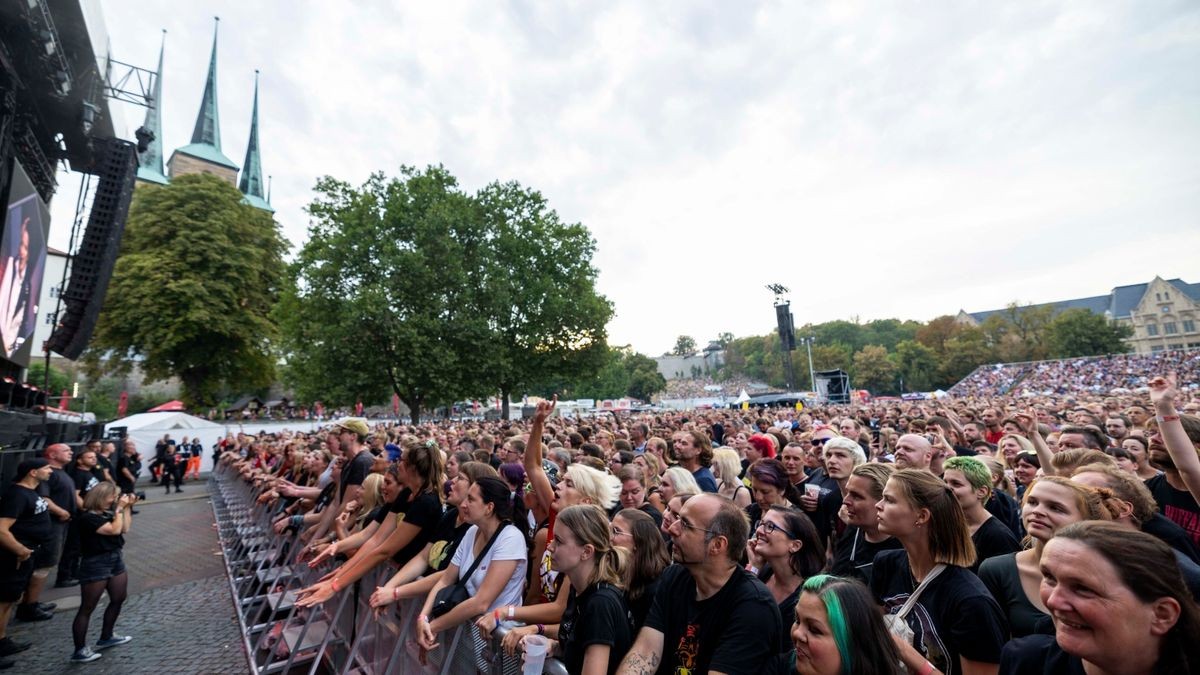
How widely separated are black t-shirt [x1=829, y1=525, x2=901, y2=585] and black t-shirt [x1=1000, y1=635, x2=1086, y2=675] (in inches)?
51.6

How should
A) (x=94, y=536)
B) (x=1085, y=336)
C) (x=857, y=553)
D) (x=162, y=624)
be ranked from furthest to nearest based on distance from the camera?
(x=1085, y=336), (x=162, y=624), (x=94, y=536), (x=857, y=553)

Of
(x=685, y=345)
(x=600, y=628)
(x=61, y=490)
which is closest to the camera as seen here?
(x=600, y=628)

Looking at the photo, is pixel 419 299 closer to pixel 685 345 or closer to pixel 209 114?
pixel 209 114

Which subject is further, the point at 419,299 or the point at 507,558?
the point at 419,299

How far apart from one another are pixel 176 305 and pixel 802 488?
30099 millimetres

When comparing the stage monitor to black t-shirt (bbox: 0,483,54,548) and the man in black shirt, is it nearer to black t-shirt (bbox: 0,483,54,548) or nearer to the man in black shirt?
the man in black shirt

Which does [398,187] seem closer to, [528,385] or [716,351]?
[528,385]

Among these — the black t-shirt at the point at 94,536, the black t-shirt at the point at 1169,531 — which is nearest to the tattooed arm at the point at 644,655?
the black t-shirt at the point at 1169,531

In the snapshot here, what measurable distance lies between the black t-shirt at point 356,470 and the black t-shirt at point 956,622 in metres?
5.01

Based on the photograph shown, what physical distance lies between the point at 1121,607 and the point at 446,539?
350cm

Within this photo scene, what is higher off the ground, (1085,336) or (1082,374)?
(1085,336)

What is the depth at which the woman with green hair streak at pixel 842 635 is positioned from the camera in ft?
5.42

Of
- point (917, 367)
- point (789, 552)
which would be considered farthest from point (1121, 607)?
point (917, 367)

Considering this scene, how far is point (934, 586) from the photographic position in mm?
2084
